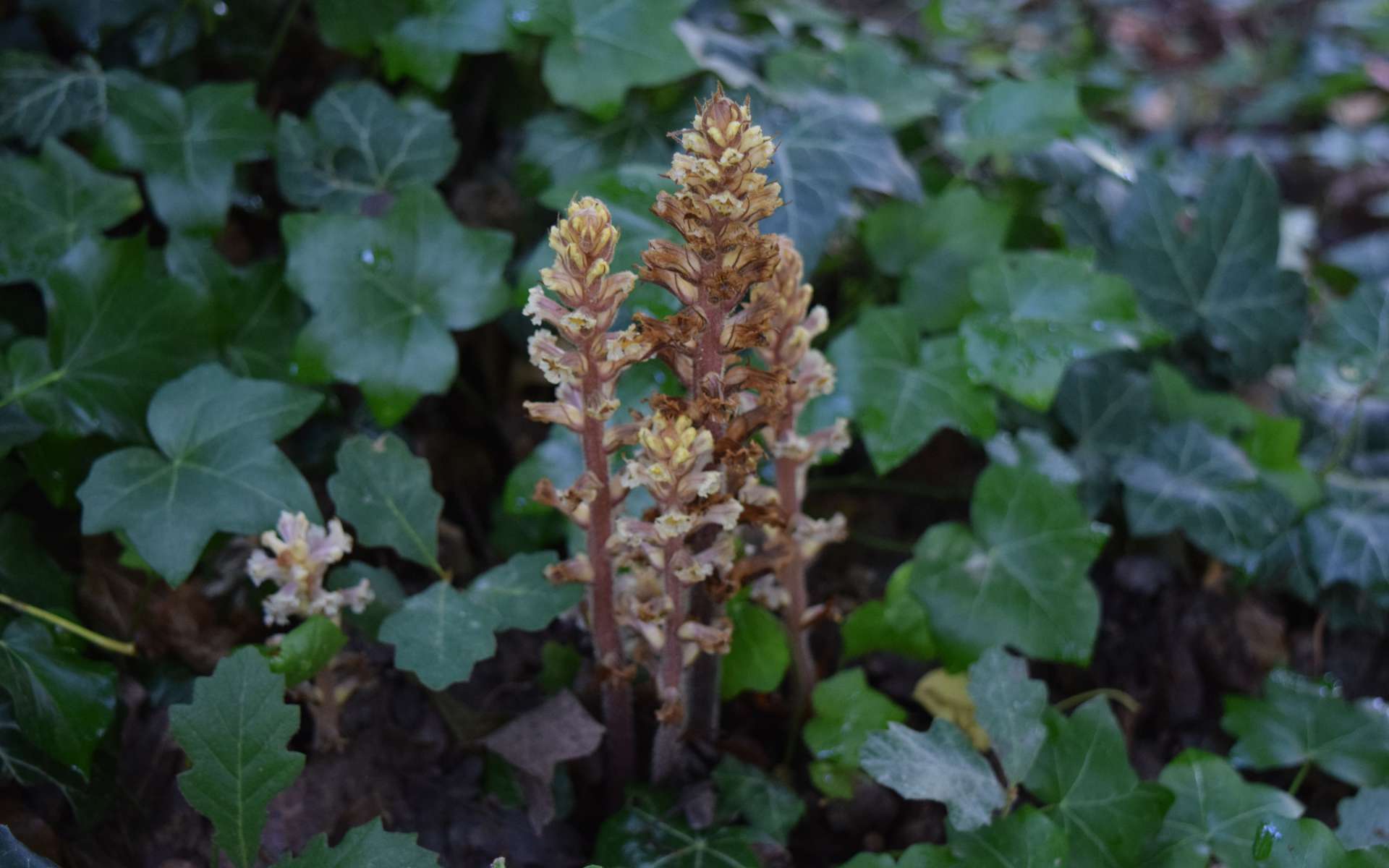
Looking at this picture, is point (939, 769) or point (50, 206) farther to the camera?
point (50, 206)

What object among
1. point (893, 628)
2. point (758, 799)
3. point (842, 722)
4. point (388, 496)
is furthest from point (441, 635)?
point (893, 628)

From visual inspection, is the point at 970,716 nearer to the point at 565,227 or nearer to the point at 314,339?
the point at 565,227

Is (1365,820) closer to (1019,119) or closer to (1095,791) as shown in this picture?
(1095,791)

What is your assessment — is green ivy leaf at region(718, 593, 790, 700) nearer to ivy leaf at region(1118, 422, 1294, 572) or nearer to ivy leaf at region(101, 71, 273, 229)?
ivy leaf at region(1118, 422, 1294, 572)

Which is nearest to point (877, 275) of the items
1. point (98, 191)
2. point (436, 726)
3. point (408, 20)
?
point (408, 20)

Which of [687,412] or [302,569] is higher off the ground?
[687,412]

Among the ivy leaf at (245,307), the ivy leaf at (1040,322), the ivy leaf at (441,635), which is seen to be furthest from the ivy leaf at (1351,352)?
the ivy leaf at (245,307)

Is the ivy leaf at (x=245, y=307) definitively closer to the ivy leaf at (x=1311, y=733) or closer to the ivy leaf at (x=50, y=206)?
the ivy leaf at (x=50, y=206)
